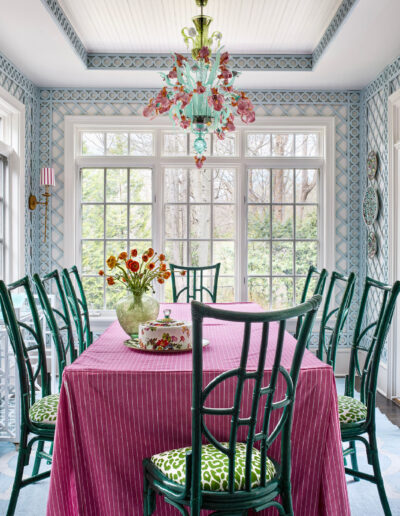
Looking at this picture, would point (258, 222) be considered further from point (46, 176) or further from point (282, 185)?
point (46, 176)

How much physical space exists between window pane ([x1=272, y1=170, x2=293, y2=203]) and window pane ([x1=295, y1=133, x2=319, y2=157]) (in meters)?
0.23

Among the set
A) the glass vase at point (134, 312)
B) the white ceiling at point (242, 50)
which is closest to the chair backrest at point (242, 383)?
the glass vase at point (134, 312)

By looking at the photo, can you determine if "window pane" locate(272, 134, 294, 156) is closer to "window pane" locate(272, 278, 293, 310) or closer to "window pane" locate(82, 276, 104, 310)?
"window pane" locate(272, 278, 293, 310)

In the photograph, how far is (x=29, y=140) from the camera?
14.4ft

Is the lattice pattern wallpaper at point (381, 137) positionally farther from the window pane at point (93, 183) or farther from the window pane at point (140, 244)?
the window pane at point (93, 183)

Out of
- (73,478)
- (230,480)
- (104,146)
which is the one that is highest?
(104,146)

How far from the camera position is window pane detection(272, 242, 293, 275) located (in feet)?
15.5

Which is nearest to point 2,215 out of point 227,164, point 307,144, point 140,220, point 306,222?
point 140,220

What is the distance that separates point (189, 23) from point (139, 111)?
1137 millimetres

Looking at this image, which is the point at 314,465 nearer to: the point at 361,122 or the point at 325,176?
the point at 325,176

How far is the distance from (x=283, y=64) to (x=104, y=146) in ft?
6.01

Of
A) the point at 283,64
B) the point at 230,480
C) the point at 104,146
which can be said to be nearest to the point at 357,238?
the point at 283,64

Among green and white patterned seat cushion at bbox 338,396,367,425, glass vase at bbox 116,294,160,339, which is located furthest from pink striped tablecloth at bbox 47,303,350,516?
glass vase at bbox 116,294,160,339

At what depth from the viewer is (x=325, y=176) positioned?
15.2ft
